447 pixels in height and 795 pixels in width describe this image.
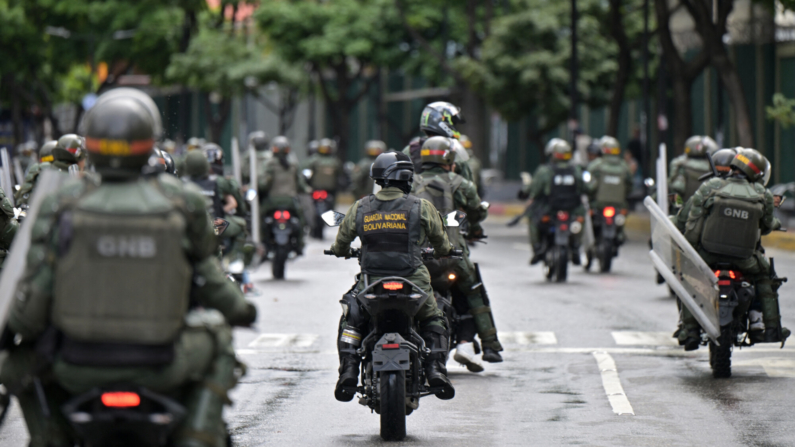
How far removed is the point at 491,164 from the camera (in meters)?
46.5

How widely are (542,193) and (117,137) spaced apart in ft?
43.6

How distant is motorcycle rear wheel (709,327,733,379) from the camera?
961 centimetres

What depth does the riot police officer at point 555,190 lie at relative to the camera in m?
17.6

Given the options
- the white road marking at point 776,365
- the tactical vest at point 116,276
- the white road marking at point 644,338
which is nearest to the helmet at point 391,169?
the tactical vest at point 116,276

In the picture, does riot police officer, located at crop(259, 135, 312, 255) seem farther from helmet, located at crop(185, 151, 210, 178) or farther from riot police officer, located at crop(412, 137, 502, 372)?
riot police officer, located at crop(412, 137, 502, 372)

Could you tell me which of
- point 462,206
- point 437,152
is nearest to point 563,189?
point 462,206

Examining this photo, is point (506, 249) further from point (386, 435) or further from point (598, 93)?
point (386, 435)

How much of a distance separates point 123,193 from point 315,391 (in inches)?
193

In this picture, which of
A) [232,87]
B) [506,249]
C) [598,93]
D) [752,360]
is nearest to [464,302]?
[752,360]

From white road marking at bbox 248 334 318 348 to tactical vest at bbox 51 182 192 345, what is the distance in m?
7.26

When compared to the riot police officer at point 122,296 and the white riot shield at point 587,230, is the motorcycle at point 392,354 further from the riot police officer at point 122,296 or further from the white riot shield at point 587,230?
the white riot shield at point 587,230

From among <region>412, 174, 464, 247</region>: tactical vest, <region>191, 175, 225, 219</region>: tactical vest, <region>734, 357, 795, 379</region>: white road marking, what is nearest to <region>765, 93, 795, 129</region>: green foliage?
<region>191, 175, 225, 219</region>: tactical vest

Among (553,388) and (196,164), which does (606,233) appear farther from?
(553,388)

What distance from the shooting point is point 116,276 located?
457 centimetres
